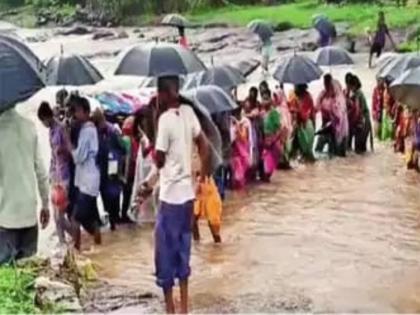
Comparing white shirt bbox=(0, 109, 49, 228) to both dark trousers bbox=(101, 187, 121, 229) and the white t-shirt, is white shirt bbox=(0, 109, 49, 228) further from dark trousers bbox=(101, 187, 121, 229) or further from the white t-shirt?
dark trousers bbox=(101, 187, 121, 229)

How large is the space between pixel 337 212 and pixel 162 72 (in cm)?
376

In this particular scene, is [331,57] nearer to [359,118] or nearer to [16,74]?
[359,118]

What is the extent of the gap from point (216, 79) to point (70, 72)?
236 centimetres

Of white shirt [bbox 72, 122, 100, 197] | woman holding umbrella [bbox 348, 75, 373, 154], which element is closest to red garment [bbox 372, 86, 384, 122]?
woman holding umbrella [bbox 348, 75, 373, 154]

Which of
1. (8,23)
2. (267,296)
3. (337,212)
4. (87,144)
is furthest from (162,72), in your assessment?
(8,23)

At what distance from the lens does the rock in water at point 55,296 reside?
6.95 metres

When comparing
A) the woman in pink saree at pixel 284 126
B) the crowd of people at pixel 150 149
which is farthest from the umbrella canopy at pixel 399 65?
the woman in pink saree at pixel 284 126

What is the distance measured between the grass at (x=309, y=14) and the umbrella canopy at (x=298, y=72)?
19735 mm

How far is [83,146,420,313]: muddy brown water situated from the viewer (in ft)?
28.2

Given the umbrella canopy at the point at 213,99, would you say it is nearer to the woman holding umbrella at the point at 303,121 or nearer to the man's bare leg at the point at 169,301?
the woman holding umbrella at the point at 303,121

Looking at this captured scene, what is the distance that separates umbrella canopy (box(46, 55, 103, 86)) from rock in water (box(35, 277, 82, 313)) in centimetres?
511

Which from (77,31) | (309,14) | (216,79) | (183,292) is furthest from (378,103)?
(77,31)

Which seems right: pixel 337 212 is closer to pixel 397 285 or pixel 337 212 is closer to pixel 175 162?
pixel 397 285

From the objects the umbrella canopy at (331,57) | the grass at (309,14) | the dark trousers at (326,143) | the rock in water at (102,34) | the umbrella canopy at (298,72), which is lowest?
the rock in water at (102,34)
